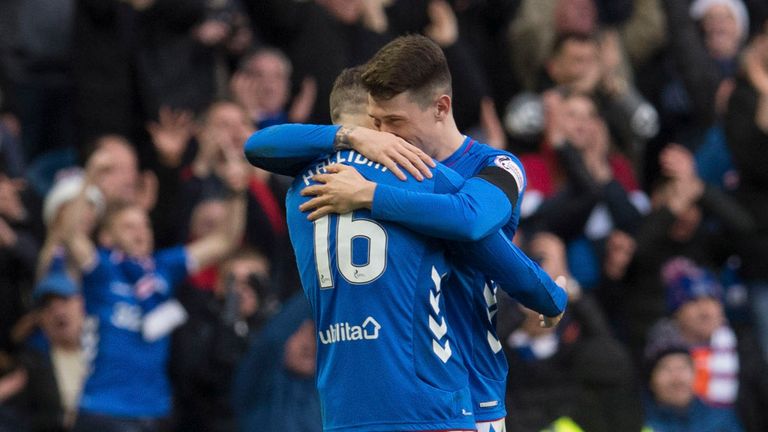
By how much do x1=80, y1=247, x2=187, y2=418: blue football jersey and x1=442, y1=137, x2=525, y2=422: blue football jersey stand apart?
435 cm

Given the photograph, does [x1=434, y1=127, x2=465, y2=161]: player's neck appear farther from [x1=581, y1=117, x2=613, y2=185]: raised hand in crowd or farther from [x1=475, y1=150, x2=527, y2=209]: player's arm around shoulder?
[x1=581, y1=117, x2=613, y2=185]: raised hand in crowd

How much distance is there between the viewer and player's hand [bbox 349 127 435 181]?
4.82m

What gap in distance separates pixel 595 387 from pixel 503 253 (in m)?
→ 4.89

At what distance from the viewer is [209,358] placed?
9.41m

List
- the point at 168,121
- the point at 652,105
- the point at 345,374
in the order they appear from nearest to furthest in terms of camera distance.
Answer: the point at 345,374 → the point at 168,121 → the point at 652,105

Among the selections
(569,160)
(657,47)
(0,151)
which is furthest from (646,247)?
(0,151)

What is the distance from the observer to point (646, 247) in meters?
10.9

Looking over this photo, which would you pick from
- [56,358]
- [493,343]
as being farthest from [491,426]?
[56,358]

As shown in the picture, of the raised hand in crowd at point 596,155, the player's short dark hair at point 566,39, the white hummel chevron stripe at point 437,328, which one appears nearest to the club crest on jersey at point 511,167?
the white hummel chevron stripe at point 437,328

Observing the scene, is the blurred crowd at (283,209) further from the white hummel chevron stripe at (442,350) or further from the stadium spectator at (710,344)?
the white hummel chevron stripe at (442,350)

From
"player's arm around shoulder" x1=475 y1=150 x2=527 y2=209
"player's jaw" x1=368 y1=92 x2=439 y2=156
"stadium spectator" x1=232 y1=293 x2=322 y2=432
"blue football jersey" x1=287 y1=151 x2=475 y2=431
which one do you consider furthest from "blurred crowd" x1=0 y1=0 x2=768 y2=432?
"blue football jersey" x1=287 y1=151 x2=475 y2=431

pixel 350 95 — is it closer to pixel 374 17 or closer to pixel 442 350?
pixel 442 350

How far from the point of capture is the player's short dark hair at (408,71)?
4867 mm

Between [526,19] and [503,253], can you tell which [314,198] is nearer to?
[503,253]
